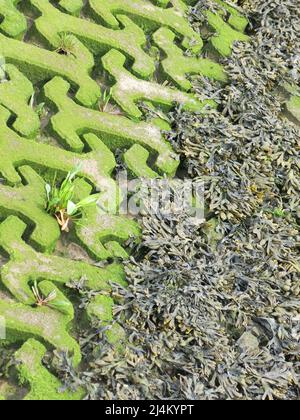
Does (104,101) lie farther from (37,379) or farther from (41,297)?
(37,379)

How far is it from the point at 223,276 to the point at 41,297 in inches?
32.9

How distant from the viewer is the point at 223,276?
322cm

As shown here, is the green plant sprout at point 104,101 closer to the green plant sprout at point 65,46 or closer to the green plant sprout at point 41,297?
the green plant sprout at point 65,46

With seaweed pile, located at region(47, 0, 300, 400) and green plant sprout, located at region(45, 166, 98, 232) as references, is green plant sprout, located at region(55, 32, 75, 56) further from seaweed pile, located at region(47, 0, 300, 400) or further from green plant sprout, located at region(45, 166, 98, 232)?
green plant sprout, located at region(45, 166, 98, 232)

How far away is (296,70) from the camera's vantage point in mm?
4555

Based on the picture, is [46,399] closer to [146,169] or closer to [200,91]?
[146,169]

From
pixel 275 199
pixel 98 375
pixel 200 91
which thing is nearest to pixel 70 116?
pixel 200 91

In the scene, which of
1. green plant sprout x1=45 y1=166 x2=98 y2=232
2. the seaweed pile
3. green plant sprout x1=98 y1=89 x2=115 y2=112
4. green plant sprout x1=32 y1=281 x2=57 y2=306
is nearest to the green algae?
the seaweed pile

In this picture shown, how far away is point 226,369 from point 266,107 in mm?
1856

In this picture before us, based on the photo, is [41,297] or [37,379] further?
[41,297]

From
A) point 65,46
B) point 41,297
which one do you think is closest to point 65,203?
point 41,297

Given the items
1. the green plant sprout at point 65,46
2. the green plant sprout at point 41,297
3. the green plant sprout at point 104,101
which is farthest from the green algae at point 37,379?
the green plant sprout at point 65,46

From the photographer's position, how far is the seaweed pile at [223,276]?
281 centimetres
